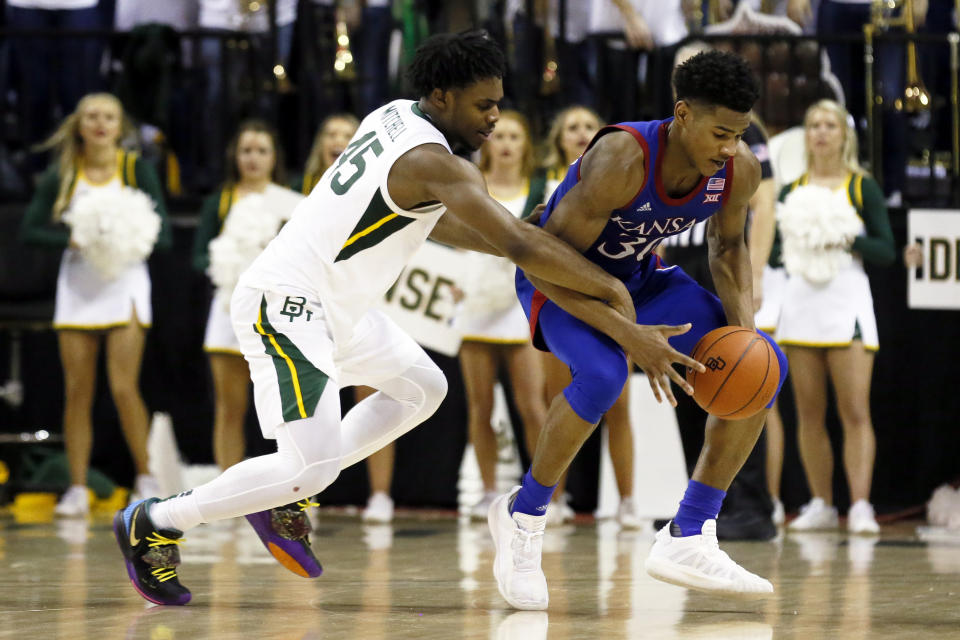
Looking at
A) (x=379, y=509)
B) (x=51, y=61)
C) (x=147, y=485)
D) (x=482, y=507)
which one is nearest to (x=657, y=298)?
(x=482, y=507)

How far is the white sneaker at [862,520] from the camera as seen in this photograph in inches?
269

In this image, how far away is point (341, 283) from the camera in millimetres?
4203

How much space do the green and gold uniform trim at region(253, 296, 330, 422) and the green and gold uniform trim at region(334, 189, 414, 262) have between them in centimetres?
31

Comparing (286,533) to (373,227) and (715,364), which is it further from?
(715,364)

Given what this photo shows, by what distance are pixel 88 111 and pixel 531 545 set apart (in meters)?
4.54

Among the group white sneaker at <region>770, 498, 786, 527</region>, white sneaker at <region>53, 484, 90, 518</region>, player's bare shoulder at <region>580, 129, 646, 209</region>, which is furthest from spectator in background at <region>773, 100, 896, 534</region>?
white sneaker at <region>53, 484, 90, 518</region>

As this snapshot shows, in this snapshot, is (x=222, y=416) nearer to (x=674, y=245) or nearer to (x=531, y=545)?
(x=674, y=245)

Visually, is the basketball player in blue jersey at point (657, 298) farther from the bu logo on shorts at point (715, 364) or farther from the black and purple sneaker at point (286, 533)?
the black and purple sneaker at point (286, 533)

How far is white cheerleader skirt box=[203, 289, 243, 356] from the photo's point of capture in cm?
736

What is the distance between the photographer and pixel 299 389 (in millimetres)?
4047

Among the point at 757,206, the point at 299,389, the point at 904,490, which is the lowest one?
the point at 904,490

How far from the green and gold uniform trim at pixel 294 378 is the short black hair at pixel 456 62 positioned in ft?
2.86

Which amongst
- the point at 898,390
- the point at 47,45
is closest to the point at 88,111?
the point at 47,45

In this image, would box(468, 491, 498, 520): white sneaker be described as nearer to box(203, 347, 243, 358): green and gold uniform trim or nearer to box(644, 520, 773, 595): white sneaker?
box(203, 347, 243, 358): green and gold uniform trim
